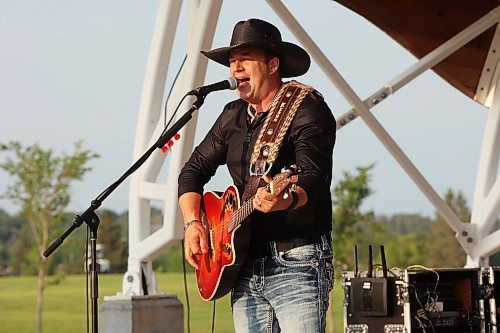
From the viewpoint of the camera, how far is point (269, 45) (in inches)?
132

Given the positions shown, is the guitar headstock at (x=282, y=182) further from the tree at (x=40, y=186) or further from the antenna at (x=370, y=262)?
the tree at (x=40, y=186)

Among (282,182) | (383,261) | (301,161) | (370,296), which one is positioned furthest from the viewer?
(370,296)

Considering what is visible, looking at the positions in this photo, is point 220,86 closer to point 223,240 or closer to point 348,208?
point 223,240

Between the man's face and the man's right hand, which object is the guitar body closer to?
the man's right hand

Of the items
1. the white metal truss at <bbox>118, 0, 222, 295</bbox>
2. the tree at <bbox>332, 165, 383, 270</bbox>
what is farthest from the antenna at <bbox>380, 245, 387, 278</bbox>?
the tree at <bbox>332, 165, 383, 270</bbox>

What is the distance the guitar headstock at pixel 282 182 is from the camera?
293cm

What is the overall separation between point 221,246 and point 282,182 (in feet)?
1.69

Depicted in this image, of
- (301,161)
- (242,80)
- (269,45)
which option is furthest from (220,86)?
(301,161)

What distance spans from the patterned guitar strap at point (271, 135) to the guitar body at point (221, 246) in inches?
4.2

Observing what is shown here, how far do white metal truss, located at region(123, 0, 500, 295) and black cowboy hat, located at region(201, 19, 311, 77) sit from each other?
2.78 meters

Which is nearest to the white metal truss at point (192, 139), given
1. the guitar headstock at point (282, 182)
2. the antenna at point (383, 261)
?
the antenna at point (383, 261)

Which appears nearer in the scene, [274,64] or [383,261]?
[274,64]

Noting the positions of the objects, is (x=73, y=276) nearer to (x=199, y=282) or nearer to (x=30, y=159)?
(x=30, y=159)

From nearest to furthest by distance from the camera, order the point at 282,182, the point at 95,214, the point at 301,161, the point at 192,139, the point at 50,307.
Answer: the point at 282,182 → the point at 301,161 → the point at 95,214 → the point at 192,139 → the point at 50,307
